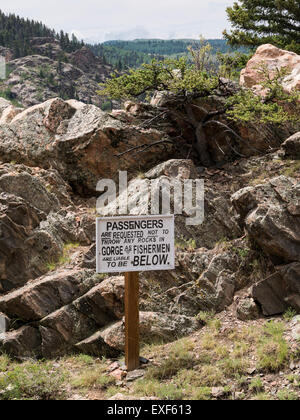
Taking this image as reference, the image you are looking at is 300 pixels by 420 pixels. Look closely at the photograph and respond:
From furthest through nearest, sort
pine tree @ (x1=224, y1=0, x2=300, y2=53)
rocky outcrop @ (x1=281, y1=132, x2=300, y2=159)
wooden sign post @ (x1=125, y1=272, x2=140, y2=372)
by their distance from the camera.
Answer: pine tree @ (x1=224, y1=0, x2=300, y2=53) → rocky outcrop @ (x1=281, y1=132, x2=300, y2=159) → wooden sign post @ (x1=125, y1=272, x2=140, y2=372)

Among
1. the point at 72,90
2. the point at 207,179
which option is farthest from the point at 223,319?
the point at 72,90

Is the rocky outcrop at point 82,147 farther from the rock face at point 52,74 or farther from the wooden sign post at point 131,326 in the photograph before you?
the rock face at point 52,74

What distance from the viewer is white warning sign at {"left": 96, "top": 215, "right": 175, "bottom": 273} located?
23.1 ft

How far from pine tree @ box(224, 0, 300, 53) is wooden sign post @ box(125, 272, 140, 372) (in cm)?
2093

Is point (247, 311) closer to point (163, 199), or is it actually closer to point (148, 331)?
point (148, 331)

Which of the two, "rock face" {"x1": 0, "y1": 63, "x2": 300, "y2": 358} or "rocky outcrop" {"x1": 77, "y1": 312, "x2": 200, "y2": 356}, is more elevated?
"rock face" {"x1": 0, "y1": 63, "x2": 300, "y2": 358}

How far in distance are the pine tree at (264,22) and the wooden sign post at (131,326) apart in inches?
824

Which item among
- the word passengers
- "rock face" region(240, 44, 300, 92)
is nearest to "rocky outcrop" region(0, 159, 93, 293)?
the word passengers

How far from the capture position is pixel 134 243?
714 centimetres

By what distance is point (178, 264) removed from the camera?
905 cm

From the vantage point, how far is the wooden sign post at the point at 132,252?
6992 mm

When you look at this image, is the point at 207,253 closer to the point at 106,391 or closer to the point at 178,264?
the point at 178,264

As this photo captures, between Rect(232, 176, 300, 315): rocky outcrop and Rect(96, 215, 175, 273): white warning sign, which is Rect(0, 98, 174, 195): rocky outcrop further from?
Rect(96, 215, 175, 273): white warning sign
